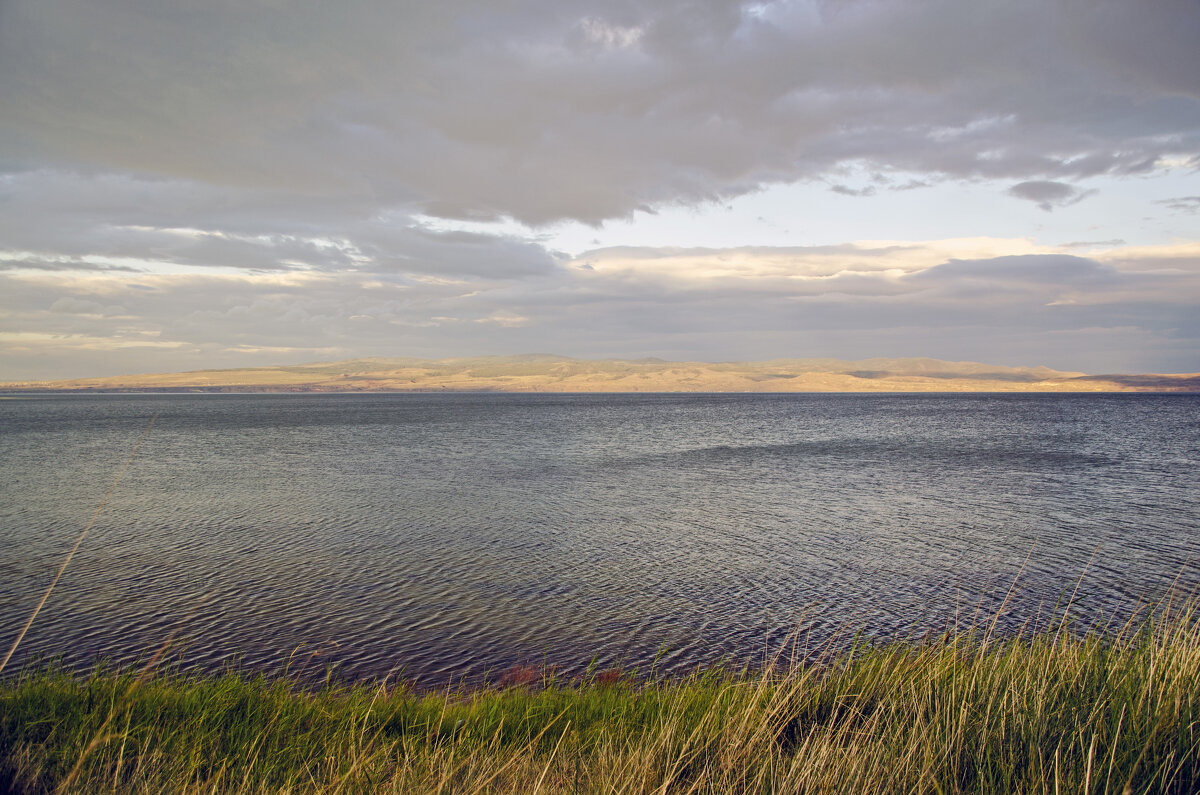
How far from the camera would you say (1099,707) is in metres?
5.70

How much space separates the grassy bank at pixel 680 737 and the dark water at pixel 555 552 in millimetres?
3746

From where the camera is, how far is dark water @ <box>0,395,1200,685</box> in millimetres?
12391

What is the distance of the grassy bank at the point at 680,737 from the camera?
492cm

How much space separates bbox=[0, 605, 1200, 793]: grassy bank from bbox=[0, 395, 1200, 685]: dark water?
3.75 metres

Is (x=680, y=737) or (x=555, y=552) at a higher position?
(x=680, y=737)

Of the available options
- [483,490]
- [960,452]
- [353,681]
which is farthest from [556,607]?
[960,452]

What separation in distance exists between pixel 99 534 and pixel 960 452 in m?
47.2

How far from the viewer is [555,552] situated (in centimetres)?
1866

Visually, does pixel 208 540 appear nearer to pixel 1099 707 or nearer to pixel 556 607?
pixel 556 607

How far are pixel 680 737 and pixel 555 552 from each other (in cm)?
1290

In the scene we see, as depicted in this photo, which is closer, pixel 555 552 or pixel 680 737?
pixel 680 737

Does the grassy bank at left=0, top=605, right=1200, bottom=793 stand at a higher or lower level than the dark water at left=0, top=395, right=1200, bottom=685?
higher

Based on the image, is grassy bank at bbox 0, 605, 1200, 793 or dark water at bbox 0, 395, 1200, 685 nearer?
grassy bank at bbox 0, 605, 1200, 793

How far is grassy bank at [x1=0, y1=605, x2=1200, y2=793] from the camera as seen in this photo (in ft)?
16.1
